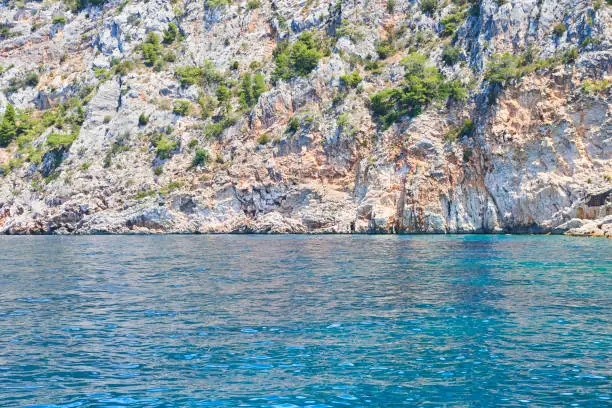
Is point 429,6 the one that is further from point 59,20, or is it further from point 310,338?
point 59,20

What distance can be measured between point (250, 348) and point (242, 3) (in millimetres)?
85473

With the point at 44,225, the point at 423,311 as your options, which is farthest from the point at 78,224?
the point at 423,311

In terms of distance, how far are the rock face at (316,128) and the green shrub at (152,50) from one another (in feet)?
3.28

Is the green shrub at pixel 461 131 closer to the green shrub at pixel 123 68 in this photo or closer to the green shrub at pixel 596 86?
the green shrub at pixel 596 86

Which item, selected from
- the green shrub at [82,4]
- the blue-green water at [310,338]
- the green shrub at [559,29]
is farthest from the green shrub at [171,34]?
the blue-green water at [310,338]

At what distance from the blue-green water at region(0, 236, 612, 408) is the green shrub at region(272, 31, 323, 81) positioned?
171 feet

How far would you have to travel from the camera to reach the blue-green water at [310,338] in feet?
27.8

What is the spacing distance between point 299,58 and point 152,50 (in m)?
29.0

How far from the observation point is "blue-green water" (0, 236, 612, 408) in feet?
27.8

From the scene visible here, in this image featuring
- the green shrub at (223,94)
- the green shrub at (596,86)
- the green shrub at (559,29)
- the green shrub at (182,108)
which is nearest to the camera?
the green shrub at (596,86)

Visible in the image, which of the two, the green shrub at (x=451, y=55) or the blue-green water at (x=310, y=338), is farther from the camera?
the green shrub at (x=451, y=55)

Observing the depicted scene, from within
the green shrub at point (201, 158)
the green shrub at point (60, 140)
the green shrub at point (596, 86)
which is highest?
the green shrub at point (596, 86)

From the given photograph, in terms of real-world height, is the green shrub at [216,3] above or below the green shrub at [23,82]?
above

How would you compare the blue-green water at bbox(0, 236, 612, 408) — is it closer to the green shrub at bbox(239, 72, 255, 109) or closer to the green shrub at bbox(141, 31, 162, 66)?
the green shrub at bbox(239, 72, 255, 109)
